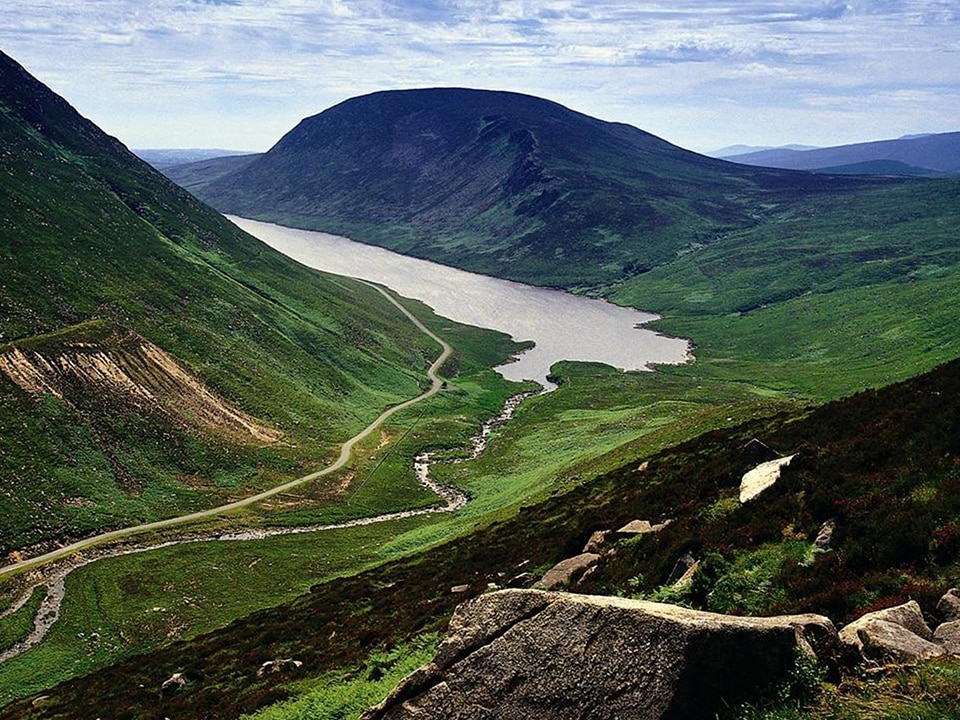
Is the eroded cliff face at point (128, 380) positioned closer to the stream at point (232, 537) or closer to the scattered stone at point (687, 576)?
the stream at point (232, 537)

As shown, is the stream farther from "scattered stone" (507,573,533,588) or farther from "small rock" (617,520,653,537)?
"small rock" (617,520,653,537)

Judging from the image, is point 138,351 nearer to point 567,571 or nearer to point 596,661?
point 567,571

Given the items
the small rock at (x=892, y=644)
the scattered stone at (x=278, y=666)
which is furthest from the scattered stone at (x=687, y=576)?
the scattered stone at (x=278, y=666)

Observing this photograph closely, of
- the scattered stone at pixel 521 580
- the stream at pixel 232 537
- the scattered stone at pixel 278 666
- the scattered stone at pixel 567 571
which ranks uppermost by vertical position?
the scattered stone at pixel 567 571

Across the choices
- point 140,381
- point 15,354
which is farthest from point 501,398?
point 15,354

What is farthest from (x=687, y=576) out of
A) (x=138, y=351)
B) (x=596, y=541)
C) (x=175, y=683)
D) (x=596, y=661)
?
(x=138, y=351)

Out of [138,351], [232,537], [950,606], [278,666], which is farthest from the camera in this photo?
[138,351]

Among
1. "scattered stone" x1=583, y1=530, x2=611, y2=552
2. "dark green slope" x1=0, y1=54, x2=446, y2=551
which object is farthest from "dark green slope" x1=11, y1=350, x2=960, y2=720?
"dark green slope" x1=0, y1=54, x2=446, y2=551
